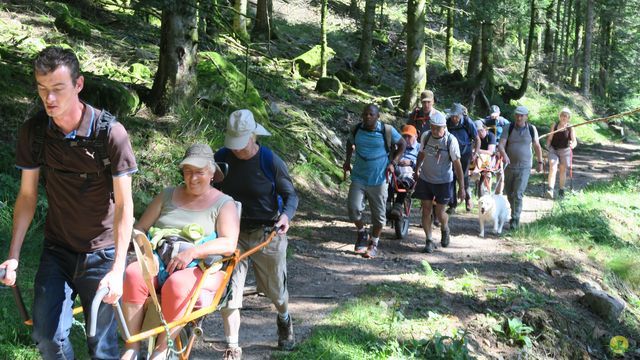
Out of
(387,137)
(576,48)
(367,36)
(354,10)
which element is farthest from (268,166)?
(576,48)

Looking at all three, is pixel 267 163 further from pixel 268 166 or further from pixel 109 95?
pixel 109 95

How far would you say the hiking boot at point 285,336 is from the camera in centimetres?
587

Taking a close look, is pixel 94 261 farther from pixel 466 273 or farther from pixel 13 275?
pixel 466 273

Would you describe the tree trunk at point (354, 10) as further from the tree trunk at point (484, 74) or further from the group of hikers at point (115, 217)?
the group of hikers at point (115, 217)

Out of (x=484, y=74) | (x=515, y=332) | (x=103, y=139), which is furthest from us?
(x=484, y=74)

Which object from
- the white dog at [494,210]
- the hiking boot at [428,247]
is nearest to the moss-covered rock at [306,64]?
the white dog at [494,210]

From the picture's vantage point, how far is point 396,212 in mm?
10805

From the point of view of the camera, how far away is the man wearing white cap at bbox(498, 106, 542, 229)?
12172 mm

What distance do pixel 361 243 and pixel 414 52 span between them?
10.1 meters

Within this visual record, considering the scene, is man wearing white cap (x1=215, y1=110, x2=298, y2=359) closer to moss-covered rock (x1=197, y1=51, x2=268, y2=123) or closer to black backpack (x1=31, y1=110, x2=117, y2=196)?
black backpack (x1=31, y1=110, x2=117, y2=196)

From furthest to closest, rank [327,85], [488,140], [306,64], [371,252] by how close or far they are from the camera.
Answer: [306,64] < [327,85] < [488,140] < [371,252]

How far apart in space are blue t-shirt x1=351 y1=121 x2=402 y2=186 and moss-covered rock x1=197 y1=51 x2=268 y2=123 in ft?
12.3

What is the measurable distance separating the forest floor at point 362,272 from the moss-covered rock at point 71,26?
18.3 feet

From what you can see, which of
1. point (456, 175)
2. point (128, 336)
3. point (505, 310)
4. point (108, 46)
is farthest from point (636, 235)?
point (128, 336)
